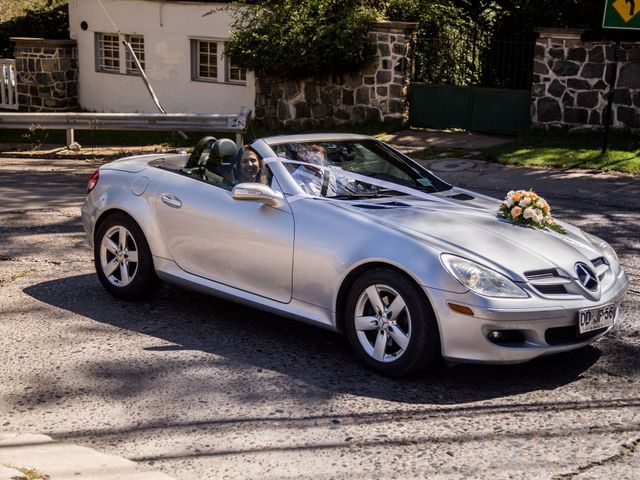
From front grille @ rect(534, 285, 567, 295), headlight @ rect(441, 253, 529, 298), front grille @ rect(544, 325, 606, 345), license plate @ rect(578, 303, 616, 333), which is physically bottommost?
front grille @ rect(544, 325, 606, 345)

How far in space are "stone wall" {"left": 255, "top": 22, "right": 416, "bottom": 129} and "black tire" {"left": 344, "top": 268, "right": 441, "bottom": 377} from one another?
14167 millimetres

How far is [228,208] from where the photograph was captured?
6883mm

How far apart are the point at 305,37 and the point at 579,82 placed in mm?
5625

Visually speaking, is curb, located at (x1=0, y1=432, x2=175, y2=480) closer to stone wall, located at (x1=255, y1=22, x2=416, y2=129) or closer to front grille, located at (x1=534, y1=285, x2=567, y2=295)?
front grille, located at (x1=534, y1=285, x2=567, y2=295)

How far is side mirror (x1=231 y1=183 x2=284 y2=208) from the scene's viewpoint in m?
6.62

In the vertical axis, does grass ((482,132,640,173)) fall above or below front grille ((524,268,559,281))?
below

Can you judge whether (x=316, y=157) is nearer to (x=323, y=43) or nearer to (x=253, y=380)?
(x=253, y=380)

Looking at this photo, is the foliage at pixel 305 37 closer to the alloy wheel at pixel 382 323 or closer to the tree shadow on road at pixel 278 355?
→ the tree shadow on road at pixel 278 355

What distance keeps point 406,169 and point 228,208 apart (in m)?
1.52

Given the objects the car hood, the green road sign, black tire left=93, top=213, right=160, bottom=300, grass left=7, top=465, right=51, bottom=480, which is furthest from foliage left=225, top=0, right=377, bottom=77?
grass left=7, top=465, right=51, bottom=480

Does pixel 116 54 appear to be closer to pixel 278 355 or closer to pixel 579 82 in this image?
pixel 579 82

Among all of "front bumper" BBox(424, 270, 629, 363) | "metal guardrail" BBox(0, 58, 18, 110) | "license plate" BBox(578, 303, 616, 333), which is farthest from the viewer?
"metal guardrail" BBox(0, 58, 18, 110)

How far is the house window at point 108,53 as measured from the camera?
79.7 ft

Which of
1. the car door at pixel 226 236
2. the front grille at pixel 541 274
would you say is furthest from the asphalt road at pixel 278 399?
the front grille at pixel 541 274
